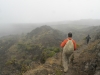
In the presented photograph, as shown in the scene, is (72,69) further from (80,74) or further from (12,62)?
(12,62)

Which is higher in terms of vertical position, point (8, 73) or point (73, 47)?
point (73, 47)

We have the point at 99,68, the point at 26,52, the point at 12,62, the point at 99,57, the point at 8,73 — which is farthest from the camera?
the point at 26,52

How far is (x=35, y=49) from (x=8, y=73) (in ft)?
38.8

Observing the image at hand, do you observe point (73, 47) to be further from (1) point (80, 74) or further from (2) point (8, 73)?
(2) point (8, 73)

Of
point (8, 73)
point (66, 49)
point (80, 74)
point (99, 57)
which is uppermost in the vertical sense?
point (66, 49)

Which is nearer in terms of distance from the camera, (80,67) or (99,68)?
(99,68)

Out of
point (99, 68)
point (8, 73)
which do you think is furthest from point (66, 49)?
point (8, 73)

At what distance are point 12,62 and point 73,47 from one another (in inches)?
695

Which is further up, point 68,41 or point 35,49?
point 68,41

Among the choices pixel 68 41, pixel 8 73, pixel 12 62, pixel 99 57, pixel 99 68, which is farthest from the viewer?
pixel 12 62

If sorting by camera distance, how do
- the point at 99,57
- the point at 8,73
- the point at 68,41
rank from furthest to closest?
the point at 8,73
the point at 99,57
the point at 68,41

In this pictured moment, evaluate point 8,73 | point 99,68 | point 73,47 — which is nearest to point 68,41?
point 73,47

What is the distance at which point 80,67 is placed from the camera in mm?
9289

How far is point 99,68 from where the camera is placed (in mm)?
7715
